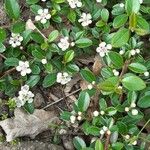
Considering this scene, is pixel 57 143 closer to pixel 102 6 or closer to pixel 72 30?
pixel 72 30

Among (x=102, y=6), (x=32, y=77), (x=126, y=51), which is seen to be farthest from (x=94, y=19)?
(x=32, y=77)

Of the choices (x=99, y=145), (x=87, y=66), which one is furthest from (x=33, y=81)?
(x=99, y=145)

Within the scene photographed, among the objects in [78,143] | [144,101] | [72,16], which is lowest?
[78,143]

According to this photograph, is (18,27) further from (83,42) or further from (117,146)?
(117,146)

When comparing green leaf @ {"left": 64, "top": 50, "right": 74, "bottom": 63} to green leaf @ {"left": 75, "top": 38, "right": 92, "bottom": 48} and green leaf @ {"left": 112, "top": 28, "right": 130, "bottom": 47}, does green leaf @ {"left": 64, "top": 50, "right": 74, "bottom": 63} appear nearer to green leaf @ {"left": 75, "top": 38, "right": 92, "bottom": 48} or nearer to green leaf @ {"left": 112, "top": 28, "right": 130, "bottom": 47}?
green leaf @ {"left": 75, "top": 38, "right": 92, "bottom": 48}

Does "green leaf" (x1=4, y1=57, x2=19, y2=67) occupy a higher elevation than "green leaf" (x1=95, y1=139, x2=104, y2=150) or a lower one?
higher

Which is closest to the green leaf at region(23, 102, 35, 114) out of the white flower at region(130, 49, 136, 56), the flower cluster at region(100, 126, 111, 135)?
the flower cluster at region(100, 126, 111, 135)

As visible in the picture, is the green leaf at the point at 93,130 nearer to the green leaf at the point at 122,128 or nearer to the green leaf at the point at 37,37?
the green leaf at the point at 122,128
